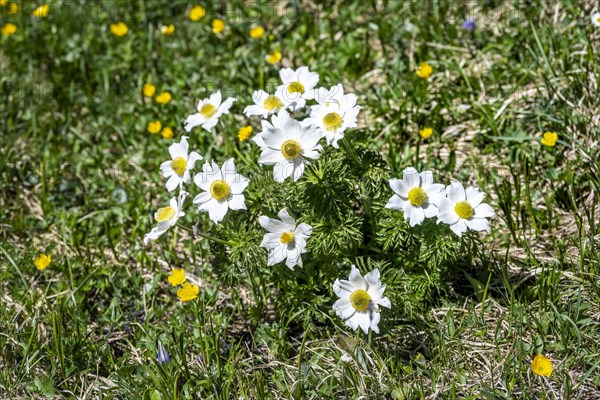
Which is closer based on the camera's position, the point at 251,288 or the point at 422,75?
the point at 251,288

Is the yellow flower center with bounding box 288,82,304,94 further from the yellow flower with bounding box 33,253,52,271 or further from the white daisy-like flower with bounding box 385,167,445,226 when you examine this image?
the yellow flower with bounding box 33,253,52,271

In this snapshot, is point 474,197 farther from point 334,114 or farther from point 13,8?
point 13,8

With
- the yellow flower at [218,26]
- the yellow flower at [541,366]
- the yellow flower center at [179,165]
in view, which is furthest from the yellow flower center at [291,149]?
the yellow flower at [218,26]

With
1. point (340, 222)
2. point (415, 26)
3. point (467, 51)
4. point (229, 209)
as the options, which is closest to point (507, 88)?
point (467, 51)

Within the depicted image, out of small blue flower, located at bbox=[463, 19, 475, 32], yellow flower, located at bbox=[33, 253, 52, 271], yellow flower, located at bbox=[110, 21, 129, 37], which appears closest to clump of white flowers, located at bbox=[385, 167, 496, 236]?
yellow flower, located at bbox=[33, 253, 52, 271]

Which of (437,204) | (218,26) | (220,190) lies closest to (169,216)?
(220,190)

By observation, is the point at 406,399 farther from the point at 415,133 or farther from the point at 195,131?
the point at 195,131
